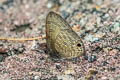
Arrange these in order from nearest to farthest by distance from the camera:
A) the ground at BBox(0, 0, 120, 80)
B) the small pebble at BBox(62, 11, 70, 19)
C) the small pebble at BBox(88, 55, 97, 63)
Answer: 1. the ground at BBox(0, 0, 120, 80)
2. the small pebble at BBox(88, 55, 97, 63)
3. the small pebble at BBox(62, 11, 70, 19)

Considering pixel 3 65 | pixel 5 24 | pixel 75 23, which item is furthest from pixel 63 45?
pixel 5 24

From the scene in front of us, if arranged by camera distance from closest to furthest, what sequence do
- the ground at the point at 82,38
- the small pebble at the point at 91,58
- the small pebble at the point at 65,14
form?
the ground at the point at 82,38 < the small pebble at the point at 91,58 < the small pebble at the point at 65,14

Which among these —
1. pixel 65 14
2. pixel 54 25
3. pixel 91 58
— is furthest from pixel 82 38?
pixel 65 14

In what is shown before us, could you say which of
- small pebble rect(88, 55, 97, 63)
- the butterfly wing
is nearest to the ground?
small pebble rect(88, 55, 97, 63)

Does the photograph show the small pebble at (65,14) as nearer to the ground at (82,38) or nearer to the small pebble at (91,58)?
the ground at (82,38)

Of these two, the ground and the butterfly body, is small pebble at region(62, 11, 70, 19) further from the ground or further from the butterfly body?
the butterfly body

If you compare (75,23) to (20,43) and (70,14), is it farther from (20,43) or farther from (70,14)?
(20,43)

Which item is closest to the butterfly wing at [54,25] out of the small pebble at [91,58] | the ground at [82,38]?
the ground at [82,38]

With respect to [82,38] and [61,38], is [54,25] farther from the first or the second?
[82,38]
